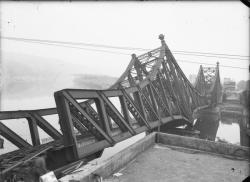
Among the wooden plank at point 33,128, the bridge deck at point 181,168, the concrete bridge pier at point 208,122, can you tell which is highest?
the wooden plank at point 33,128

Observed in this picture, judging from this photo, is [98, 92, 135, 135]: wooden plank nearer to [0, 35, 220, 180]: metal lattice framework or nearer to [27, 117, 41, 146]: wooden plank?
[0, 35, 220, 180]: metal lattice framework

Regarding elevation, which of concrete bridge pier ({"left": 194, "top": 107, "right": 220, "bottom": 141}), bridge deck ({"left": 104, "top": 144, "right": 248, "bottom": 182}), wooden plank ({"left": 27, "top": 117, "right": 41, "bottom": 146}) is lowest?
concrete bridge pier ({"left": 194, "top": 107, "right": 220, "bottom": 141})

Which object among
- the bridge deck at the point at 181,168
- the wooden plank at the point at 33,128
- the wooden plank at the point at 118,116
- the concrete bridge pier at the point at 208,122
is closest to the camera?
the bridge deck at the point at 181,168

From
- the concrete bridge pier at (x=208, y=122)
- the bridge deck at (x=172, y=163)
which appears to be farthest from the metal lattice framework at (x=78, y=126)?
the concrete bridge pier at (x=208, y=122)

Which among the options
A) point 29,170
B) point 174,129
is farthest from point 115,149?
point 29,170

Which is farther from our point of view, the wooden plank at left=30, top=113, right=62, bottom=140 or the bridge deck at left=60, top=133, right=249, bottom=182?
the wooden plank at left=30, top=113, right=62, bottom=140

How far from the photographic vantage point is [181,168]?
6.84 meters

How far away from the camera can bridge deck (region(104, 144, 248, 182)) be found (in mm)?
6125

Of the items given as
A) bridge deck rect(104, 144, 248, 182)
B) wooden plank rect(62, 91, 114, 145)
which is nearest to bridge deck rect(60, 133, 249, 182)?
bridge deck rect(104, 144, 248, 182)

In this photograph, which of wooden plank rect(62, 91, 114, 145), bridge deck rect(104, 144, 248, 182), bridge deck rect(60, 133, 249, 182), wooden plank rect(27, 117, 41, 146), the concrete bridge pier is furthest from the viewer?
the concrete bridge pier

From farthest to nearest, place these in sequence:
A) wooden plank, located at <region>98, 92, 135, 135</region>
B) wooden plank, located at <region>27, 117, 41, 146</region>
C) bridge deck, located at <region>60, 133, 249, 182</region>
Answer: wooden plank, located at <region>27, 117, 41, 146</region> → wooden plank, located at <region>98, 92, 135, 135</region> → bridge deck, located at <region>60, 133, 249, 182</region>

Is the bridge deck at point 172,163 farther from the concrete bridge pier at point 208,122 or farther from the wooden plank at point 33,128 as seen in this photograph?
→ the concrete bridge pier at point 208,122

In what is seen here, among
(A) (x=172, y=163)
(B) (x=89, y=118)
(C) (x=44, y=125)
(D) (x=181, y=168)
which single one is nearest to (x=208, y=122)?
(A) (x=172, y=163)

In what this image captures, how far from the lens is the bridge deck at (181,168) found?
6.12 m
